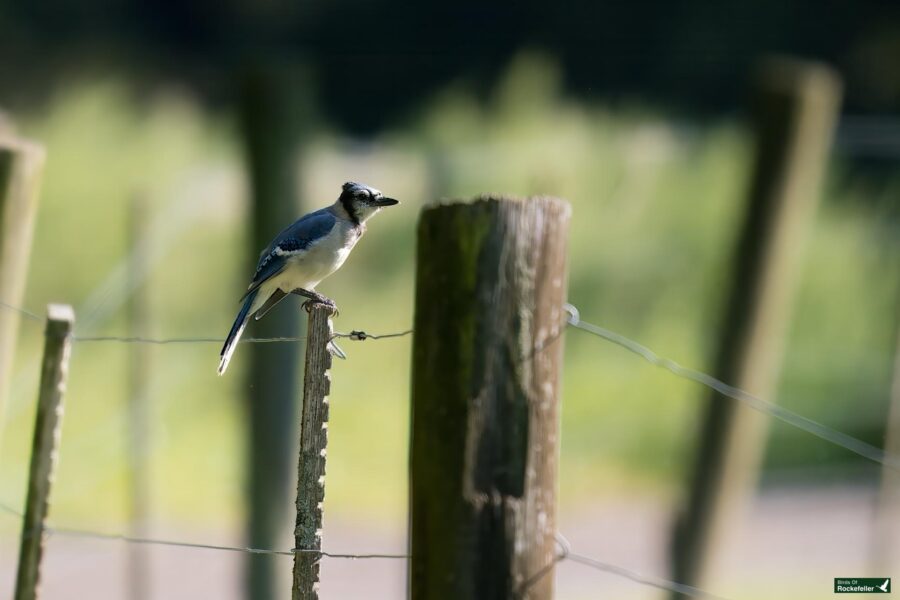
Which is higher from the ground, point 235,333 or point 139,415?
point 139,415

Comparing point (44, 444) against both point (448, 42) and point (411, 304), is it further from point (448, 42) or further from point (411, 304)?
point (448, 42)

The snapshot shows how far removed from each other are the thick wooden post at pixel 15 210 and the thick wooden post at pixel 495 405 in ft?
6.81

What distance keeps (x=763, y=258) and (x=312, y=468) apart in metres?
2.37

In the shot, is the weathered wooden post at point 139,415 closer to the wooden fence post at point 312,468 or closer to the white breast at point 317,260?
the white breast at point 317,260

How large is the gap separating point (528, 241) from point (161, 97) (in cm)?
1266

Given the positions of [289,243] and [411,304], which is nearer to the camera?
[289,243]

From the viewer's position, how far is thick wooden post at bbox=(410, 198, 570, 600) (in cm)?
229

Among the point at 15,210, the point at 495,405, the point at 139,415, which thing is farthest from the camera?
the point at 139,415

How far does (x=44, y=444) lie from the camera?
3545mm

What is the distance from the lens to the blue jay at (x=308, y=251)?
174 inches

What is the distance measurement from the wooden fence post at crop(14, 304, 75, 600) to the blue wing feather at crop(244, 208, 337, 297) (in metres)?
0.94

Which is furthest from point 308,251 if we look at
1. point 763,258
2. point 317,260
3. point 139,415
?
point 139,415

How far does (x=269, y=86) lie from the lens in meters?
5.33

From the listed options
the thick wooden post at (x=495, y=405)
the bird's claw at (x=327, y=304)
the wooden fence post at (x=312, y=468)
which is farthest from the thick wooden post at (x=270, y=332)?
the thick wooden post at (x=495, y=405)
